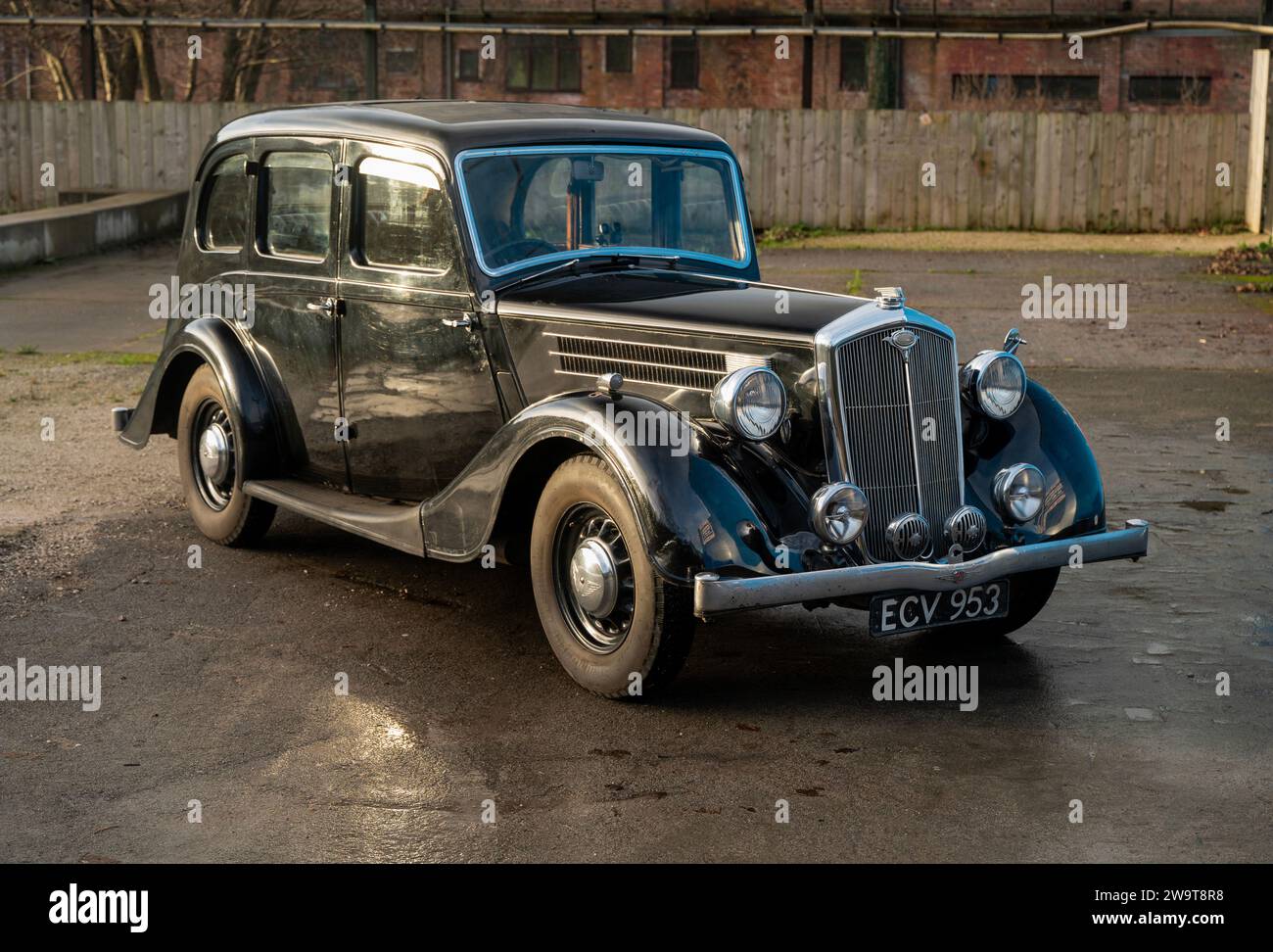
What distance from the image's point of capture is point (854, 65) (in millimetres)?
35281

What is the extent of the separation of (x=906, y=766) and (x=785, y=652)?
1.17m

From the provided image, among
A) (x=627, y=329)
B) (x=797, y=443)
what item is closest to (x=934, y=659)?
(x=797, y=443)

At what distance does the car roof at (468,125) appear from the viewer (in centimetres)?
615

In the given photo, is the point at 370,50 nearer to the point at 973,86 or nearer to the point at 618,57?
the point at 618,57

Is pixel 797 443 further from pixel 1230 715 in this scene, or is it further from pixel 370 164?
pixel 370 164

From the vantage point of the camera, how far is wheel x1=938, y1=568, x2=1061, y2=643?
5.82 metres

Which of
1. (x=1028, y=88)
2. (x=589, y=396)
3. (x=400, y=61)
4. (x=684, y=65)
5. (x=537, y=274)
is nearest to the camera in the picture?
(x=589, y=396)

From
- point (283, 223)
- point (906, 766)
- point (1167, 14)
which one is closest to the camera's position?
point (906, 766)

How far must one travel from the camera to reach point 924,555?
5.31 m

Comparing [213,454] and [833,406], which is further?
[213,454]

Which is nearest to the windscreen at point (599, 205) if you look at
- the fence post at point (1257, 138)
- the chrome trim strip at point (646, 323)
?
the chrome trim strip at point (646, 323)

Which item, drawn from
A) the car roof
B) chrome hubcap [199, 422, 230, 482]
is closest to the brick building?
the car roof

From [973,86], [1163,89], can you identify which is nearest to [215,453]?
[973,86]

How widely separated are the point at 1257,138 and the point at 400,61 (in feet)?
71.2
